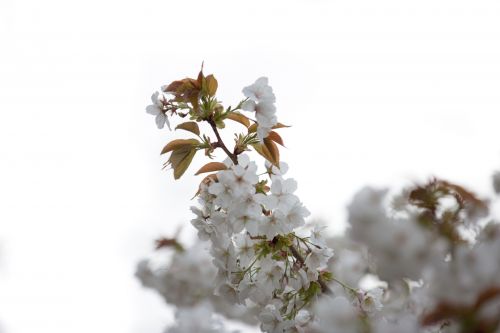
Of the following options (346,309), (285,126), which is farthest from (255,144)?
(346,309)

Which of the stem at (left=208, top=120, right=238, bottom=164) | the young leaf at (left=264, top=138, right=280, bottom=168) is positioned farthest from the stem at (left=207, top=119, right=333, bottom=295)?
the young leaf at (left=264, top=138, right=280, bottom=168)

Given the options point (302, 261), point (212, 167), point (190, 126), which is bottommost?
point (302, 261)

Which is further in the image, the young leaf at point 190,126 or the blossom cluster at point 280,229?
the young leaf at point 190,126

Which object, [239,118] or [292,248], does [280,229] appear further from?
[239,118]

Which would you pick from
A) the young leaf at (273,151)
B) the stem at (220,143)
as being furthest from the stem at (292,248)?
the young leaf at (273,151)

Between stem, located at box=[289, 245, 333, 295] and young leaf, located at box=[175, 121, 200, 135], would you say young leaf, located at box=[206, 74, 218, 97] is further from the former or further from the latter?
stem, located at box=[289, 245, 333, 295]

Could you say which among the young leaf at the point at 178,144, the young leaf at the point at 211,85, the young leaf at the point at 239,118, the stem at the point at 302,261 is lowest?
the stem at the point at 302,261

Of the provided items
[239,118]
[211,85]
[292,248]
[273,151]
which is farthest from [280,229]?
[211,85]

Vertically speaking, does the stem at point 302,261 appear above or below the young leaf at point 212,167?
below

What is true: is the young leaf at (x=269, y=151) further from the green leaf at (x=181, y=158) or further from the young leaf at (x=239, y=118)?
the green leaf at (x=181, y=158)

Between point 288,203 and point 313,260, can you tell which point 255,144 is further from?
point 313,260
